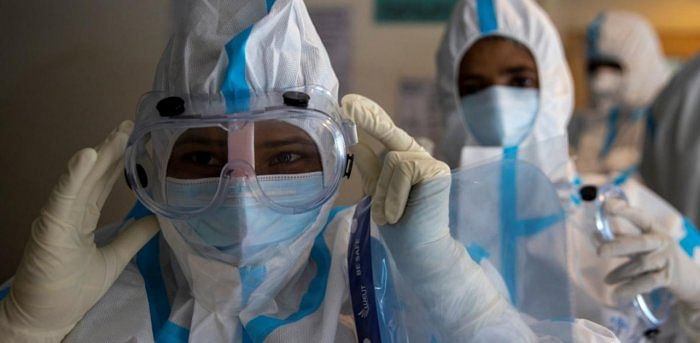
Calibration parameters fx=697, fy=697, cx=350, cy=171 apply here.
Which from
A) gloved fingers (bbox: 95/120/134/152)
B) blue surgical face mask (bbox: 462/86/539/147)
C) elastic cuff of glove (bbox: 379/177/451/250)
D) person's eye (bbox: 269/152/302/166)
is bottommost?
blue surgical face mask (bbox: 462/86/539/147)

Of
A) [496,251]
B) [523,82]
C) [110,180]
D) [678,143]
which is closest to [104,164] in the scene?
[110,180]

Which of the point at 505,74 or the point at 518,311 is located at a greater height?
the point at 505,74

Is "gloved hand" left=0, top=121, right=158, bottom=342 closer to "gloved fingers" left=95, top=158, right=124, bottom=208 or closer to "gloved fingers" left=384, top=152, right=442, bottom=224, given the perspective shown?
"gloved fingers" left=95, top=158, right=124, bottom=208

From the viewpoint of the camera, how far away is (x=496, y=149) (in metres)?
1.56

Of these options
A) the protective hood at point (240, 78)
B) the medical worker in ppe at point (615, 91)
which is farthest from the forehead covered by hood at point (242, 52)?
the medical worker in ppe at point (615, 91)

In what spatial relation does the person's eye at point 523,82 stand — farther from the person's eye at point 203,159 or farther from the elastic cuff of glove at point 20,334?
the elastic cuff of glove at point 20,334

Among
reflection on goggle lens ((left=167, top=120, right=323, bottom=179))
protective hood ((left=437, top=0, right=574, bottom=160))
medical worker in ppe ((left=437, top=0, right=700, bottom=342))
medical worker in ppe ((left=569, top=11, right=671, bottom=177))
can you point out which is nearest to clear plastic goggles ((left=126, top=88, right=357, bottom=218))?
reflection on goggle lens ((left=167, top=120, right=323, bottom=179))

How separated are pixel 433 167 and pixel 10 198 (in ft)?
2.36

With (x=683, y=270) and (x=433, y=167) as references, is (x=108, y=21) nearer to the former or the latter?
(x=433, y=167)

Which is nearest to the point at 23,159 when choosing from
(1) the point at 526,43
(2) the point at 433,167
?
(2) the point at 433,167

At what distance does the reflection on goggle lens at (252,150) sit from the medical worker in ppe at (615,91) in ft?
7.20

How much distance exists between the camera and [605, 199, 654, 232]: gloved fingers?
4.49 ft

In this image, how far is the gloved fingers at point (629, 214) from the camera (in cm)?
137

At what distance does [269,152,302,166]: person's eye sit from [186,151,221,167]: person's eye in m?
0.08
